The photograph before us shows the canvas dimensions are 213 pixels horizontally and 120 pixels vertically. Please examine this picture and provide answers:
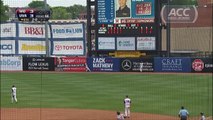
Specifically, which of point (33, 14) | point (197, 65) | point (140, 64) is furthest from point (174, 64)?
point (33, 14)

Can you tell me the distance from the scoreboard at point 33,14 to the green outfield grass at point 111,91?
3.92 metres

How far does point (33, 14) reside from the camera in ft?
68.9

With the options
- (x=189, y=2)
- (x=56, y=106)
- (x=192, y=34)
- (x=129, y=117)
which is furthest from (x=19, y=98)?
(x=189, y=2)

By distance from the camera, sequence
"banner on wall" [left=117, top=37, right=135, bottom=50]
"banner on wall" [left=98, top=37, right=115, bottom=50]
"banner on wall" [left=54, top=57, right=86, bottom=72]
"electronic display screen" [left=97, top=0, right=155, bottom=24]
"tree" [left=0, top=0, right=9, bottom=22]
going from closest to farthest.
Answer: "electronic display screen" [left=97, top=0, right=155, bottom=24] < "banner on wall" [left=117, top=37, right=135, bottom=50] < "banner on wall" [left=98, top=37, right=115, bottom=50] < "banner on wall" [left=54, top=57, right=86, bottom=72] < "tree" [left=0, top=0, right=9, bottom=22]

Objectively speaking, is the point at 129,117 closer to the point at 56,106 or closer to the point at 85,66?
the point at 56,106

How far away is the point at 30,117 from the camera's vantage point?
57.8 feet

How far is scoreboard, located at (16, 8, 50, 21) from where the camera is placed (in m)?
20.8

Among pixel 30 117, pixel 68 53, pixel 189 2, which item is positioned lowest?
pixel 30 117

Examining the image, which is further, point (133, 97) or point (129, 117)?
point (133, 97)

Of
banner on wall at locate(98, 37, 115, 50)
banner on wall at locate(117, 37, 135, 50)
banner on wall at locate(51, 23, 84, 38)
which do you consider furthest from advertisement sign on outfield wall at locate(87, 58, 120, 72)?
banner on wall at locate(117, 37, 135, 50)

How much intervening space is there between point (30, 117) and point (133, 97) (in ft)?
22.0

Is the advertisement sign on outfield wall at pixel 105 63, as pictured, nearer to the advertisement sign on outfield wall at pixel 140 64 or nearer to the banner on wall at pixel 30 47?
the advertisement sign on outfield wall at pixel 140 64

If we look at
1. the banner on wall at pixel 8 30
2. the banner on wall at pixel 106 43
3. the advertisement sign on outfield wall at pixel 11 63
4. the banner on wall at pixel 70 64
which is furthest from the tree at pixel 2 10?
the banner on wall at pixel 106 43

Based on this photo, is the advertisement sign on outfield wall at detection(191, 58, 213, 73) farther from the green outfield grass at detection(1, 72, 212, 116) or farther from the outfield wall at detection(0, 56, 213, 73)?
the green outfield grass at detection(1, 72, 212, 116)
